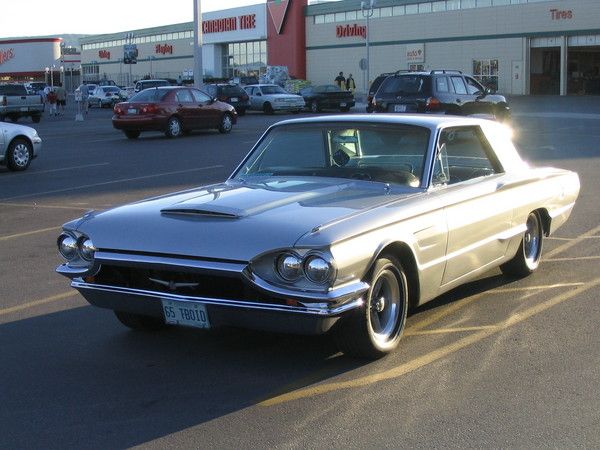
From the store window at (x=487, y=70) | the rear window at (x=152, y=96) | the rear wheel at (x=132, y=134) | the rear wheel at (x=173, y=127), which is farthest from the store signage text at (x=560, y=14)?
the rear wheel at (x=132, y=134)

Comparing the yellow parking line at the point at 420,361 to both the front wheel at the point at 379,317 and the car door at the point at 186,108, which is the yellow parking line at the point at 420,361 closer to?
the front wheel at the point at 379,317

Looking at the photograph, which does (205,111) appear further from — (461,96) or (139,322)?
(139,322)

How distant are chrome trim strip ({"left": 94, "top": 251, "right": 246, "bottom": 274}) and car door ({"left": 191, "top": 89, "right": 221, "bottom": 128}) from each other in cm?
2258

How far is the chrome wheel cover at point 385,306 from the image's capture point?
557 centimetres

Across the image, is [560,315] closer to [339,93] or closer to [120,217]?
[120,217]

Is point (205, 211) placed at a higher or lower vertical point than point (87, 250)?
higher

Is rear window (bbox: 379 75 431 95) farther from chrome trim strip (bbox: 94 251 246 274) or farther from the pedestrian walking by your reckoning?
the pedestrian walking

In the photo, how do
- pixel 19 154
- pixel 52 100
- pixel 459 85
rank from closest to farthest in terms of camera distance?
pixel 19 154 < pixel 459 85 < pixel 52 100

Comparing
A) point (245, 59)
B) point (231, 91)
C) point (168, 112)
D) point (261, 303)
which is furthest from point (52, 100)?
point (261, 303)

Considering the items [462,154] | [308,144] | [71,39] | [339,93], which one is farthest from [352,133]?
[71,39]

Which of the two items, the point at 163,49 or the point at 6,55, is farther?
the point at 6,55

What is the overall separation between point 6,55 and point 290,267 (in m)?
118

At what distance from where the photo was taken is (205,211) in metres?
5.56

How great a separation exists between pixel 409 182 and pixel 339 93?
38.4 metres
